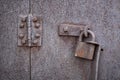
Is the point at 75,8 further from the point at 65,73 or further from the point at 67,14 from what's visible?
the point at 65,73

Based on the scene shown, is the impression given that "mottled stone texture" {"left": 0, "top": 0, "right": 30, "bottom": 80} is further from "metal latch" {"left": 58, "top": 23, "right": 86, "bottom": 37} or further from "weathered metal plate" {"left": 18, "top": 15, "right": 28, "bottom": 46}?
"metal latch" {"left": 58, "top": 23, "right": 86, "bottom": 37}

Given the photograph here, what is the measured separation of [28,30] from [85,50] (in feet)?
0.91

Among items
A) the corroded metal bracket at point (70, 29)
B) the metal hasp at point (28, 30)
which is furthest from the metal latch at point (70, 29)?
the metal hasp at point (28, 30)

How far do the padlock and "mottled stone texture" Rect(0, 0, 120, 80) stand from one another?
0.06 metres

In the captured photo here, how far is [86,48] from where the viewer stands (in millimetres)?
1170

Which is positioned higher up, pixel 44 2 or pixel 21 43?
pixel 44 2

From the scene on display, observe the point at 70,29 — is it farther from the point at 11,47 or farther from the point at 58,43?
the point at 11,47

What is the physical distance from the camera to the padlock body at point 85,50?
3.84 ft

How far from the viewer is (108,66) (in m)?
1.28

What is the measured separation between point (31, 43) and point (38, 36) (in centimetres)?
5

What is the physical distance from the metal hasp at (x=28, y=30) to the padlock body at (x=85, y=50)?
0.64 ft

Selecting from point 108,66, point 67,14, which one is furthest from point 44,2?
point 108,66

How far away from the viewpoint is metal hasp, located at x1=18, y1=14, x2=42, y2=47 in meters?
1.21

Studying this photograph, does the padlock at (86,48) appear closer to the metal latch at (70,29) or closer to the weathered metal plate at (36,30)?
the metal latch at (70,29)
